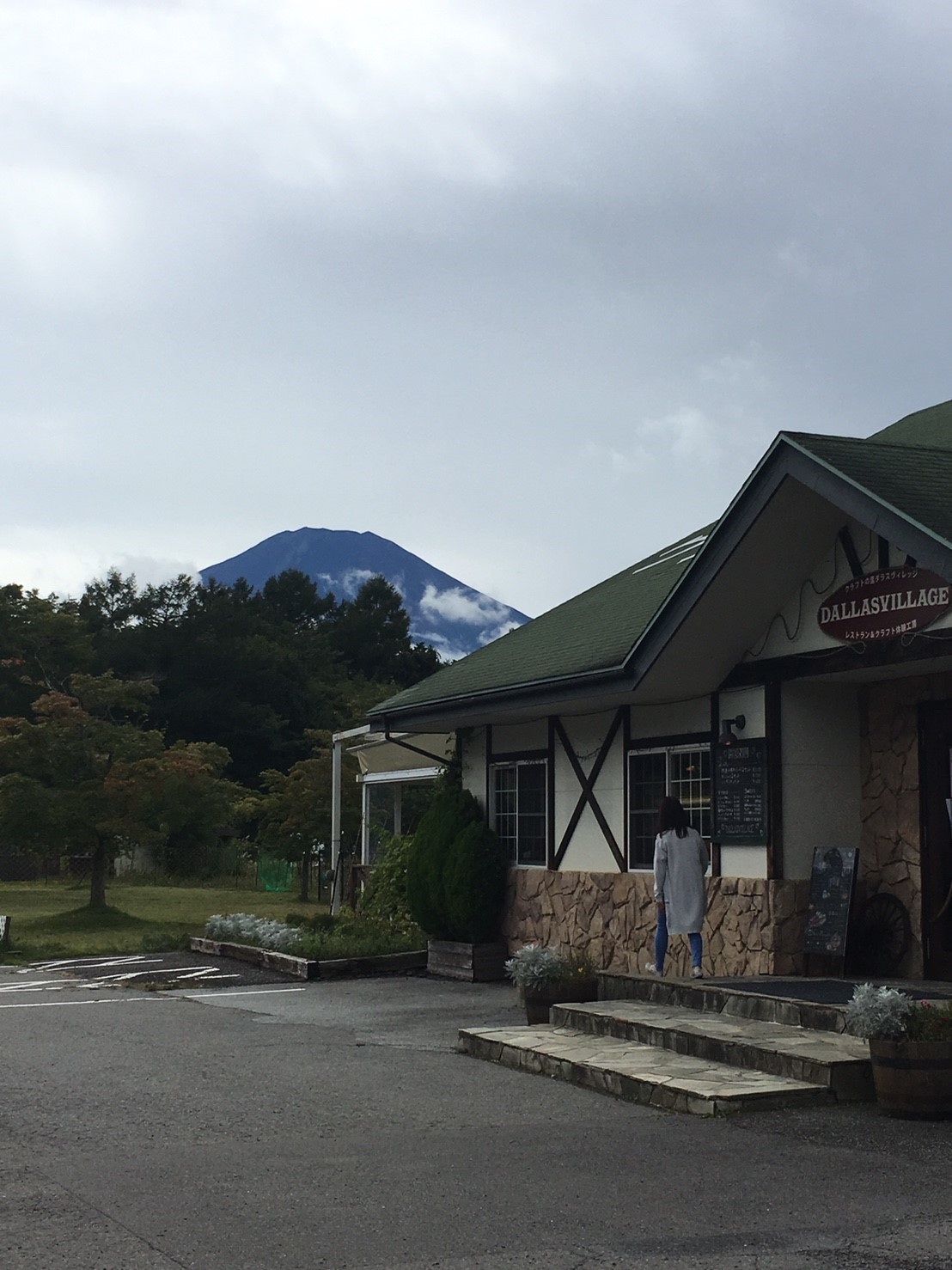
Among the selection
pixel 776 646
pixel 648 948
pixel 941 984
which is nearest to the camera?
pixel 941 984

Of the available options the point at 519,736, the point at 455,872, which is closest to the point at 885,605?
the point at 519,736

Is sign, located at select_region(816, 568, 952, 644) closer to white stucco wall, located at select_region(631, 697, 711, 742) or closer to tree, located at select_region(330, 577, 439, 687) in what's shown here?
white stucco wall, located at select_region(631, 697, 711, 742)

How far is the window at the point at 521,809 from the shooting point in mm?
17969

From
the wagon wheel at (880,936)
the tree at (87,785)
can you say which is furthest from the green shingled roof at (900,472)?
the tree at (87,785)

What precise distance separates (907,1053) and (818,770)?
212 inches

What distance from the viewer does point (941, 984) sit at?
12102mm

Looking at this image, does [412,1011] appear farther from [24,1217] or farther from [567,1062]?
[24,1217]

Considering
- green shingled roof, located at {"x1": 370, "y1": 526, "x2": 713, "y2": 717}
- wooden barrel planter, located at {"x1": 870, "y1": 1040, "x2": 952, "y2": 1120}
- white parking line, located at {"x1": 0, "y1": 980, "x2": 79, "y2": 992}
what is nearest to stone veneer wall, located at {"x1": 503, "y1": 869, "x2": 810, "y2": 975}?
green shingled roof, located at {"x1": 370, "y1": 526, "x2": 713, "y2": 717}

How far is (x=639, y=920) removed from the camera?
1556cm

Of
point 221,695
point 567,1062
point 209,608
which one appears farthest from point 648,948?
point 209,608

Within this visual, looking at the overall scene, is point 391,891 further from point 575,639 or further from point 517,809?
point 575,639

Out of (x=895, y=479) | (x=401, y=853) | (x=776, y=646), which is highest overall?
(x=895, y=479)

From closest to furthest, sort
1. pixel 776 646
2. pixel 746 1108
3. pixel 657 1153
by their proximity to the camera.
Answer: pixel 657 1153
pixel 746 1108
pixel 776 646

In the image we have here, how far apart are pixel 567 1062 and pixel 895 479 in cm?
499
